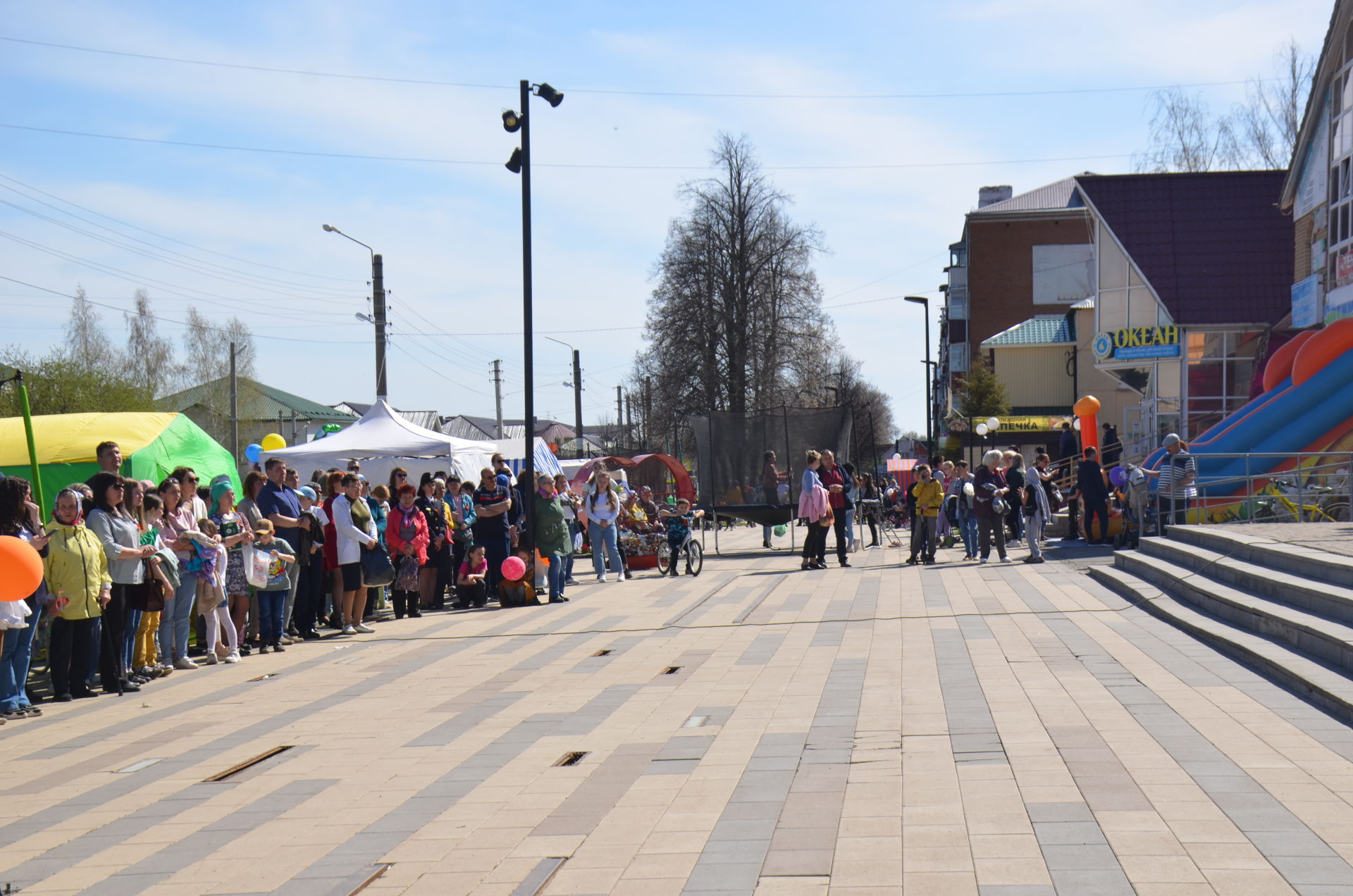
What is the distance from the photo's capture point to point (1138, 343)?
32.8 metres

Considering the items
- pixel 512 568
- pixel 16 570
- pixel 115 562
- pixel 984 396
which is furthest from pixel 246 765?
pixel 984 396

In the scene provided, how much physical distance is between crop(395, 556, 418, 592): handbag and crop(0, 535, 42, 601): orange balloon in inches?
305

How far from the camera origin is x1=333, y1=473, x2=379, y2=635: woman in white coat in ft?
43.7

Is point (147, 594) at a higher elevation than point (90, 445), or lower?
lower

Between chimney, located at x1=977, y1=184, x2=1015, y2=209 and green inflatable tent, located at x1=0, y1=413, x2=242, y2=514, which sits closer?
green inflatable tent, located at x1=0, y1=413, x2=242, y2=514

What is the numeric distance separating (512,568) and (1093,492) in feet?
32.9

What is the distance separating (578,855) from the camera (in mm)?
5094

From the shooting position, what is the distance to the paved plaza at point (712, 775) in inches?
190

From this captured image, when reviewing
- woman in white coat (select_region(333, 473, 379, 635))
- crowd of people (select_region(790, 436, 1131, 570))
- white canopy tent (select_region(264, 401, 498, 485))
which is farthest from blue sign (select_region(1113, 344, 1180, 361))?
woman in white coat (select_region(333, 473, 379, 635))

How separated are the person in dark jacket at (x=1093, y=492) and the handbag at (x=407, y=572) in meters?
10.8

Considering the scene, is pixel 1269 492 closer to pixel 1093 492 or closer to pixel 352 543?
pixel 1093 492

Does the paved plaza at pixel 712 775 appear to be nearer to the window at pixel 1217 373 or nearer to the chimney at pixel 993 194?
the window at pixel 1217 373

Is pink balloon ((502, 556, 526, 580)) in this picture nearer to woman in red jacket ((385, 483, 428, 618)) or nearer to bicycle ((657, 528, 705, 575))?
woman in red jacket ((385, 483, 428, 618))

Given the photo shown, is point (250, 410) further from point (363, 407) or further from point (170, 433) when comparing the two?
point (170, 433)
